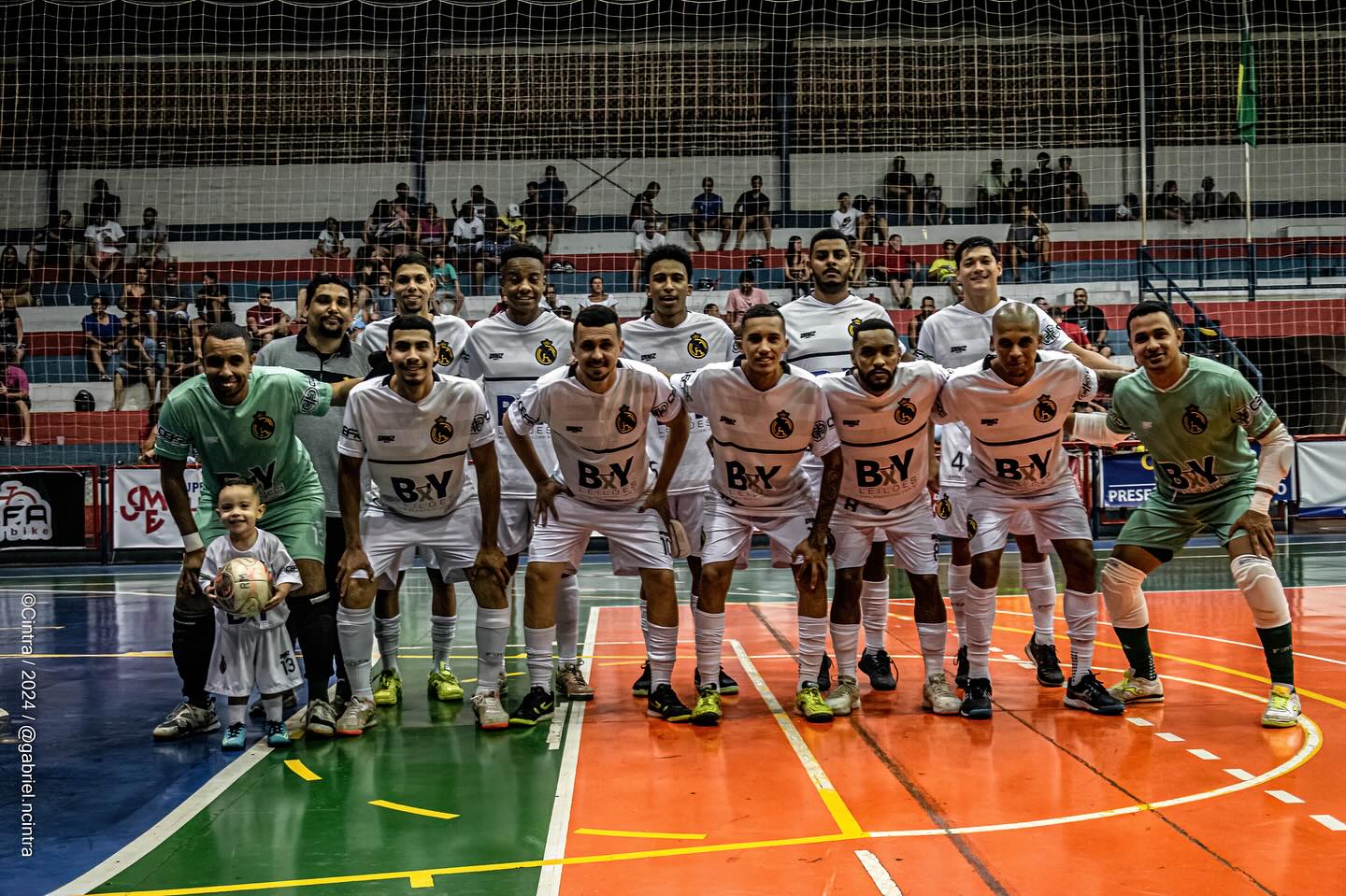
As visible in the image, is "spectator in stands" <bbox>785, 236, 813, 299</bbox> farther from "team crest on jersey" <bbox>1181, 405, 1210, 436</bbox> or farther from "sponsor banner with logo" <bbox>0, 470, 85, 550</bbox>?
"team crest on jersey" <bbox>1181, 405, 1210, 436</bbox>

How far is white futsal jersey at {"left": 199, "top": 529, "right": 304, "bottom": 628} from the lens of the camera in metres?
6.03

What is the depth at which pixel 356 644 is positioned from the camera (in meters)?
6.39

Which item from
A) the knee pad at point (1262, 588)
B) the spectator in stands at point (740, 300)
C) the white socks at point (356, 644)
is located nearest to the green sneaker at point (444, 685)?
the white socks at point (356, 644)

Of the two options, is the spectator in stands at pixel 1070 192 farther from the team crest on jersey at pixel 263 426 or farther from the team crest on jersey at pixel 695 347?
the team crest on jersey at pixel 263 426

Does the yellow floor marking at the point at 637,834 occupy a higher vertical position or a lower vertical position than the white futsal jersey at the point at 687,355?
lower

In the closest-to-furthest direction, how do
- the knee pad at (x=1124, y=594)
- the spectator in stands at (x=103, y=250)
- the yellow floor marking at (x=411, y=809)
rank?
1. the yellow floor marking at (x=411, y=809)
2. the knee pad at (x=1124, y=594)
3. the spectator in stands at (x=103, y=250)

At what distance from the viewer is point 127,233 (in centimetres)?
2173

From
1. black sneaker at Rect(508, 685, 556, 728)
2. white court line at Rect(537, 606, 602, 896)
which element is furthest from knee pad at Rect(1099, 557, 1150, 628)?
black sneaker at Rect(508, 685, 556, 728)

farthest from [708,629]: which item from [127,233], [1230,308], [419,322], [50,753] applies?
[127,233]

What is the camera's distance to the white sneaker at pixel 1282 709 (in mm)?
6000

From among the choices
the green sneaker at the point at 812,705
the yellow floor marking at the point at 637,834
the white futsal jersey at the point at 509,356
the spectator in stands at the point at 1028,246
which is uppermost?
the spectator in stands at the point at 1028,246

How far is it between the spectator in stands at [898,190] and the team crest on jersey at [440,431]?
17178mm

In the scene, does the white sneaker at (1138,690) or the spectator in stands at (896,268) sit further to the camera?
the spectator in stands at (896,268)

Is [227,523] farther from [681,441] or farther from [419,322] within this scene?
[681,441]
